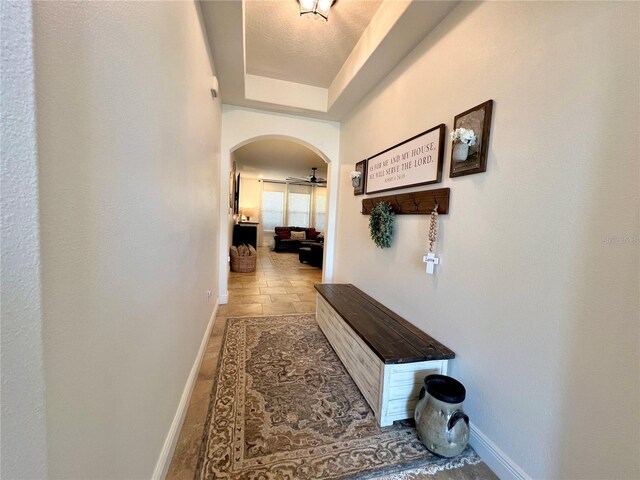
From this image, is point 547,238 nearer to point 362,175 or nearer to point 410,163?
point 410,163

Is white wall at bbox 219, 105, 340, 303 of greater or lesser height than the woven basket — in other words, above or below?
above

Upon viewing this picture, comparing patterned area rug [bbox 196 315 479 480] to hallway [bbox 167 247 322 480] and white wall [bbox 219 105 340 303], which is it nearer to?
hallway [bbox 167 247 322 480]

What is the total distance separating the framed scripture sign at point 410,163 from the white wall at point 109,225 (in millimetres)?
1625

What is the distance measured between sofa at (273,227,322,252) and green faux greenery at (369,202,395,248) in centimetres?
586

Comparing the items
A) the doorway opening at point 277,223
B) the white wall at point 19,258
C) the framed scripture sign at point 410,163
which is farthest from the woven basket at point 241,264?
the white wall at point 19,258

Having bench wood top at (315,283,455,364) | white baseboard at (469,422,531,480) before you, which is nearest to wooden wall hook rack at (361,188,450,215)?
bench wood top at (315,283,455,364)

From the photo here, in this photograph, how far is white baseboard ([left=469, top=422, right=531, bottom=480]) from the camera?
1.26 meters

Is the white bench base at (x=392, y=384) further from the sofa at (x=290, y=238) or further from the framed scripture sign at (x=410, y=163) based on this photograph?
the sofa at (x=290, y=238)

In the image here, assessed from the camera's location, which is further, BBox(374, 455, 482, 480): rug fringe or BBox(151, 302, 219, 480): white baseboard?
BBox(374, 455, 482, 480): rug fringe

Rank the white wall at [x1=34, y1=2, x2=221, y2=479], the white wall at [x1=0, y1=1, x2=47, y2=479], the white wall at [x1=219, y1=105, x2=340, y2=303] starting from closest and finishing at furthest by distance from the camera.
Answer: the white wall at [x1=0, y1=1, x2=47, y2=479]
the white wall at [x1=34, y1=2, x2=221, y2=479]
the white wall at [x1=219, y1=105, x2=340, y2=303]

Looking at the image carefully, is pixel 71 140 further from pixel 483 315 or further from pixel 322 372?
pixel 322 372

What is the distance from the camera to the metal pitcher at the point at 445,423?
1.37 m

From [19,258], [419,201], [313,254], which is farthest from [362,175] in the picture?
[313,254]

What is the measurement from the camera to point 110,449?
2.59ft
